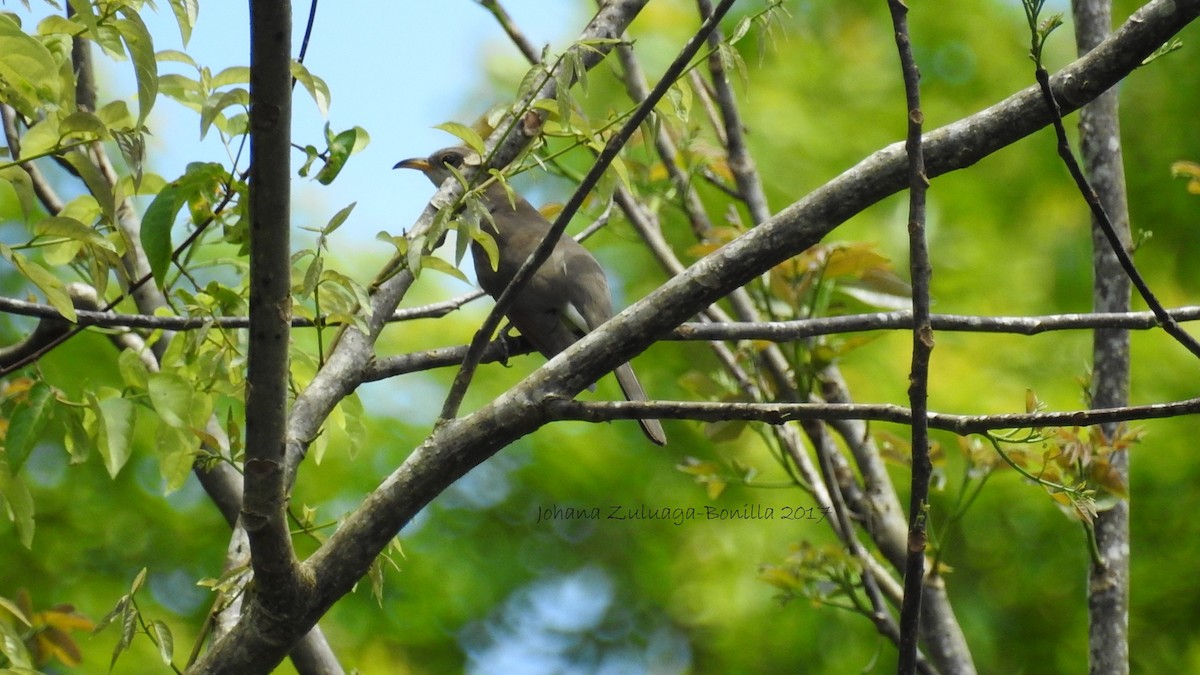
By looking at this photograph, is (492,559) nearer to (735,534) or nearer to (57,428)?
(735,534)

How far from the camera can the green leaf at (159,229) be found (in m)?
2.44

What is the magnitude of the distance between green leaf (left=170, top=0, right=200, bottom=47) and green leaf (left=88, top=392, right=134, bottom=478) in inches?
34.2

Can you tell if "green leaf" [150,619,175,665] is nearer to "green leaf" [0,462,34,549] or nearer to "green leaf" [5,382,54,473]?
Answer: "green leaf" [0,462,34,549]

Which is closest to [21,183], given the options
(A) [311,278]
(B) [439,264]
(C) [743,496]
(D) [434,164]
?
(A) [311,278]

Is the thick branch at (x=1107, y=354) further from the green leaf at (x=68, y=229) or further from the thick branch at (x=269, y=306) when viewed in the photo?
the green leaf at (x=68, y=229)

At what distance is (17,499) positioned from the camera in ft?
8.50

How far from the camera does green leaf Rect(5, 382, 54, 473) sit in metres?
2.51

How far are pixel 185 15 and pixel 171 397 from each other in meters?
0.92

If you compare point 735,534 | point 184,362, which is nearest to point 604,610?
point 735,534

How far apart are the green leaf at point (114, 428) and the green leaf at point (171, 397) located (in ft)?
0.23

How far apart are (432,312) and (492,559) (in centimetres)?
425

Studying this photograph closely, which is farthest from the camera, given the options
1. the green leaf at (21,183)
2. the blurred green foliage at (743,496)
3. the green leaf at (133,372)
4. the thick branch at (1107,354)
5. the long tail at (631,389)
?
the blurred green foliage at (743,496)

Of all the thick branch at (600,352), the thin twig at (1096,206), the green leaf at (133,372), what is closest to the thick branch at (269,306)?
A: the thick branch at (600,352)

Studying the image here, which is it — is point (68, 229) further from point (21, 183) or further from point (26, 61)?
point (26, 61)
